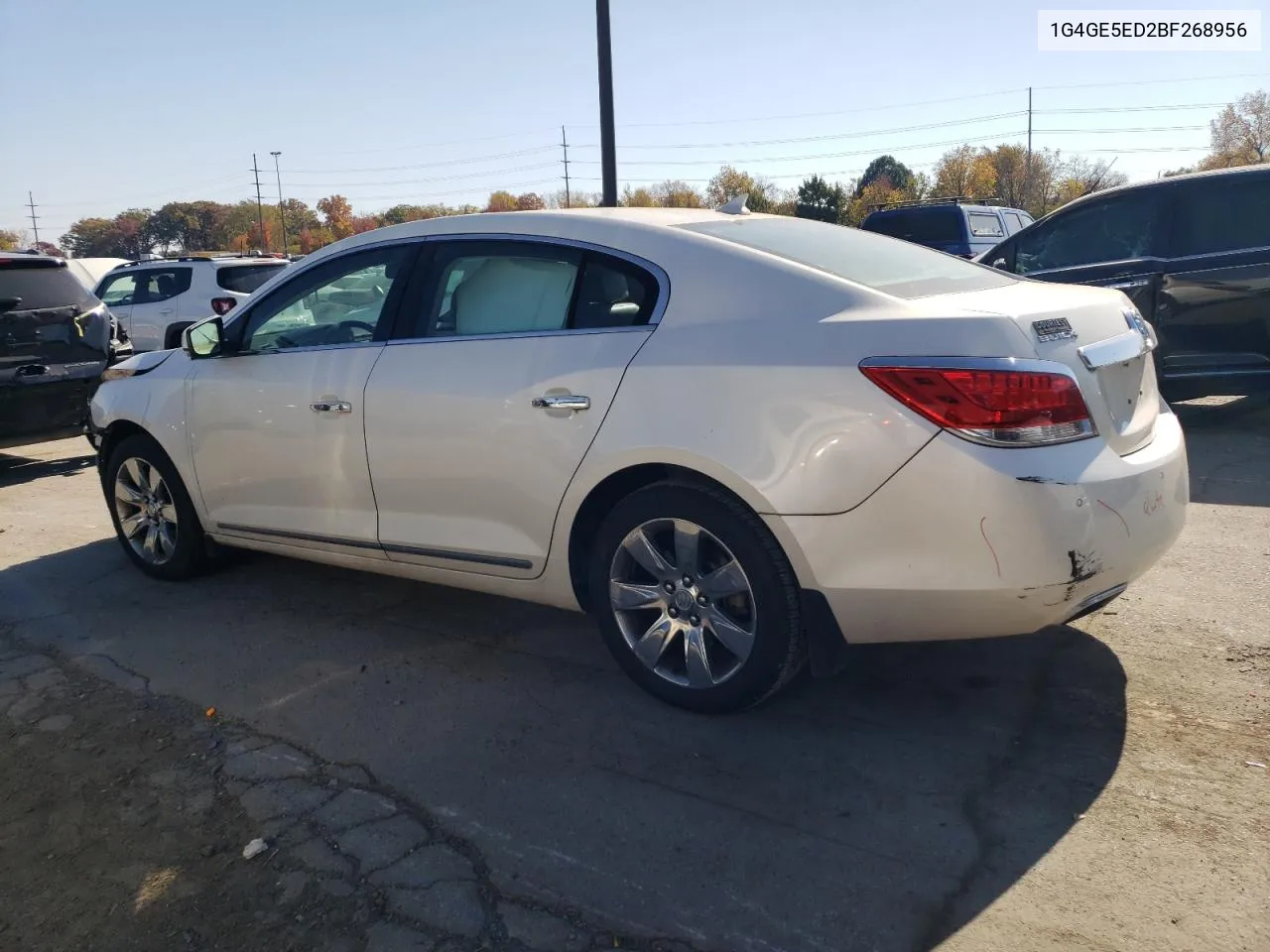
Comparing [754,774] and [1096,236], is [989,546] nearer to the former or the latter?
[754,774]

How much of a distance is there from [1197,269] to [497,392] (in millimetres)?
5781

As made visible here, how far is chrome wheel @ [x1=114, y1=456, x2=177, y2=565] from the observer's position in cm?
526

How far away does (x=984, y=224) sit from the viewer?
52.0 ft

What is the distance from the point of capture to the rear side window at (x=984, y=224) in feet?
50.5

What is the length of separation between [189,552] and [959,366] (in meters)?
3.89

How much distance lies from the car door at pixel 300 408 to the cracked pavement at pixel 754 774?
1.63 ft

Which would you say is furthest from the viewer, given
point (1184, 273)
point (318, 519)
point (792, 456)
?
point (1184, 273)

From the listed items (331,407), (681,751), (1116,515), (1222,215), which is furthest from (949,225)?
(681,751)

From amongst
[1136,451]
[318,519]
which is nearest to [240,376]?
[318,519]

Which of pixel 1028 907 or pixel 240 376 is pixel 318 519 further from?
pixel 1028 907

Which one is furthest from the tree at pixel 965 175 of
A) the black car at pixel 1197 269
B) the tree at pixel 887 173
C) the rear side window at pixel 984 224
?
the black car at pixel 1197 269

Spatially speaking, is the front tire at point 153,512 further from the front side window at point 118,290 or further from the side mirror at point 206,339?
the front side window at point 118,290

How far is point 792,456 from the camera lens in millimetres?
3090

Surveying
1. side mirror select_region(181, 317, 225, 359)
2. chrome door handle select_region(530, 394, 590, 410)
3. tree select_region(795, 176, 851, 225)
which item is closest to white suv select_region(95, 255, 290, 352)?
side mirror select_region(181, 317, 225, 359)
